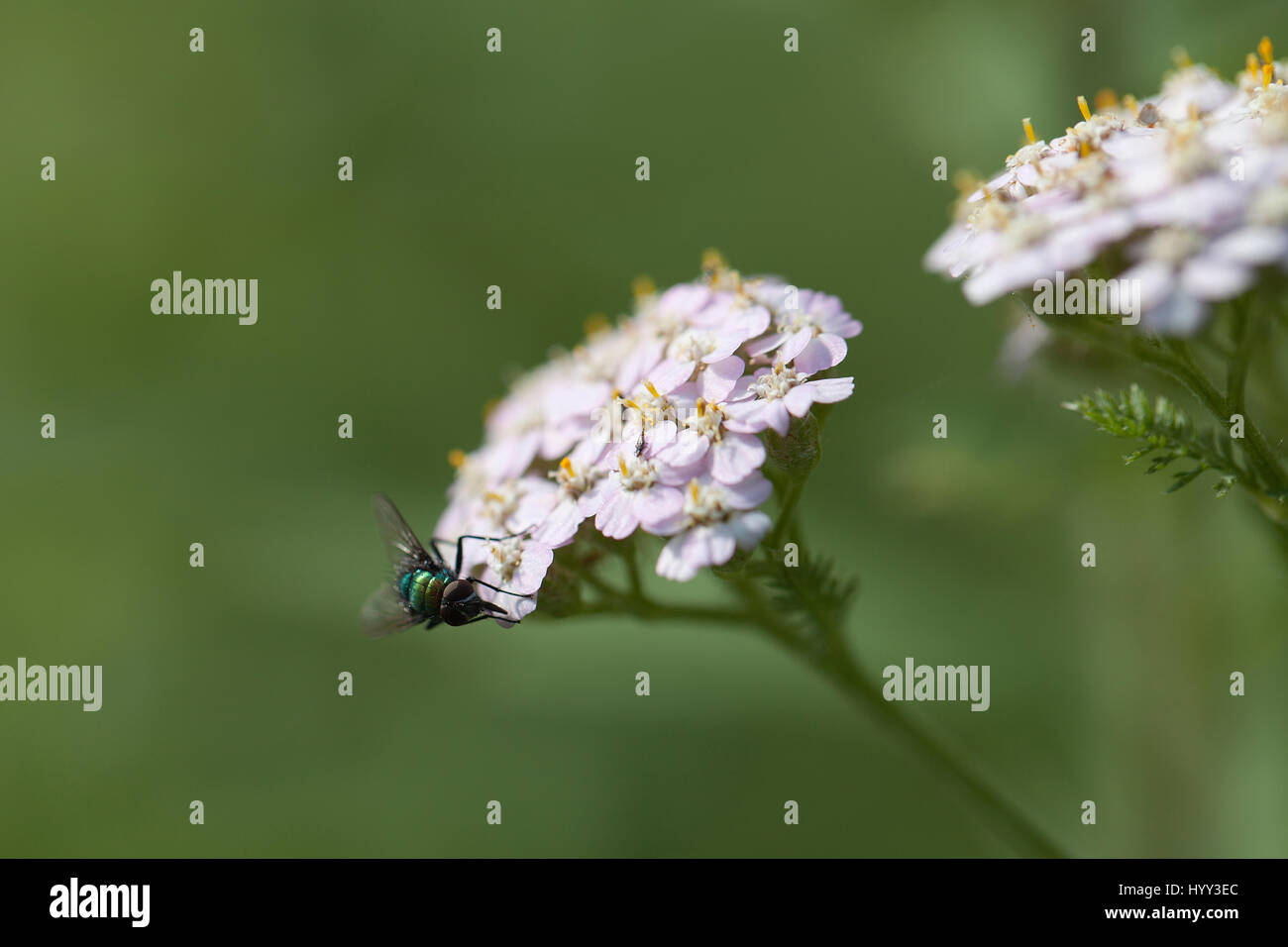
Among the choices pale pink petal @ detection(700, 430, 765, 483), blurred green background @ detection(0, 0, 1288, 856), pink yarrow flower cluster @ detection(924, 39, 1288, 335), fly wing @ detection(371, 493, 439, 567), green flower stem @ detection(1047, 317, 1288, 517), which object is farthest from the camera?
blurred green background @ detection(0, 0, 1288, 856)

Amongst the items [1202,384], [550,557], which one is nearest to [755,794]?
[550,557]

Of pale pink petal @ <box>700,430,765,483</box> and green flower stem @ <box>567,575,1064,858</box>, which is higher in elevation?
pale pink petal @ <box>700,430,765,483</box>

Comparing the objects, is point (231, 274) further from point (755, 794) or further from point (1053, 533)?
point (1053, 533)

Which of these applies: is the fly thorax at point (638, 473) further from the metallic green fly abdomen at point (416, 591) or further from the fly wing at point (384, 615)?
the fly wing at point (384, 615)

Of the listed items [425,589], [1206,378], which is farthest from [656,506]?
[1206,378]

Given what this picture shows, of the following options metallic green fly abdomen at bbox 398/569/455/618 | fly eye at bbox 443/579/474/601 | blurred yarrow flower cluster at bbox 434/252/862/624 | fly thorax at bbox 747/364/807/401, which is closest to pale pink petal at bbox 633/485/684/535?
blurred yarrow flower cluster at bbox 434/252/862/624

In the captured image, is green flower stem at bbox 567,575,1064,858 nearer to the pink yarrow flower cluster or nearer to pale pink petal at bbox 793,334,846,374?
pale pink petal at bbox 793,334,846,374
